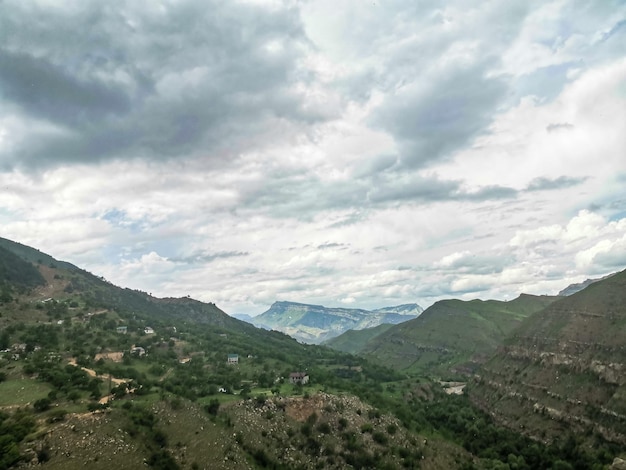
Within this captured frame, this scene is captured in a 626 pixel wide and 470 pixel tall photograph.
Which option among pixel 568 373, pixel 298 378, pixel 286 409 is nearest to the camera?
pixel 286 409

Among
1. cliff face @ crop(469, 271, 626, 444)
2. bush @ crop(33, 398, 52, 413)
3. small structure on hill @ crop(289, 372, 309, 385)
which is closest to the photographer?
bush @ crop(33, 398, 52, 413)

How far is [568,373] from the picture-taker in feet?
470

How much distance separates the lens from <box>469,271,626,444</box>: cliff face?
400ft

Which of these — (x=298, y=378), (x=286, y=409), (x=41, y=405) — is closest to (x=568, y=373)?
(x=298, y=378)

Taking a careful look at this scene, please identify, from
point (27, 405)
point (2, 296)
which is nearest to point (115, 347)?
point (2, 296)

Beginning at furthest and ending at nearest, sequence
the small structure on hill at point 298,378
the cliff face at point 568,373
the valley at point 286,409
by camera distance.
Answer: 1. the small structure on hill at point 298,378
2. the cliff face at point 568,373
3. the valley at point 286,409

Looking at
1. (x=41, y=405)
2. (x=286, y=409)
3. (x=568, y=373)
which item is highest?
(x=41, y=405)

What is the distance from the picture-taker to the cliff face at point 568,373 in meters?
122

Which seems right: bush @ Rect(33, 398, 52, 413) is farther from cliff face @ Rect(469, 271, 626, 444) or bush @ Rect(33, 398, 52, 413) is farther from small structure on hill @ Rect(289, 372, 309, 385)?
cliff face @ Rect(469, 271, 626, 444)

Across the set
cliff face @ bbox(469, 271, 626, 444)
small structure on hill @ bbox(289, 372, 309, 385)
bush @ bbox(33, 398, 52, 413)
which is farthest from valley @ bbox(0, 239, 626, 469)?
small structure on hill @ bbox(289, 372, 309, 385)

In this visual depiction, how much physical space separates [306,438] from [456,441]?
54858 millimetres

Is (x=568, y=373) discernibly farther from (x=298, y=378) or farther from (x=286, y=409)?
(x=286, y=409)

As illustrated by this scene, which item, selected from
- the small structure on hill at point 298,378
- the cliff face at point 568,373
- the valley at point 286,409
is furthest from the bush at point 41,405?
the cliff face at point 568,373

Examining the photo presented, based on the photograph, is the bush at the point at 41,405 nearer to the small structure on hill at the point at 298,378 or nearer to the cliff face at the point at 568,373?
the small structure on hill at the point at 298,378
